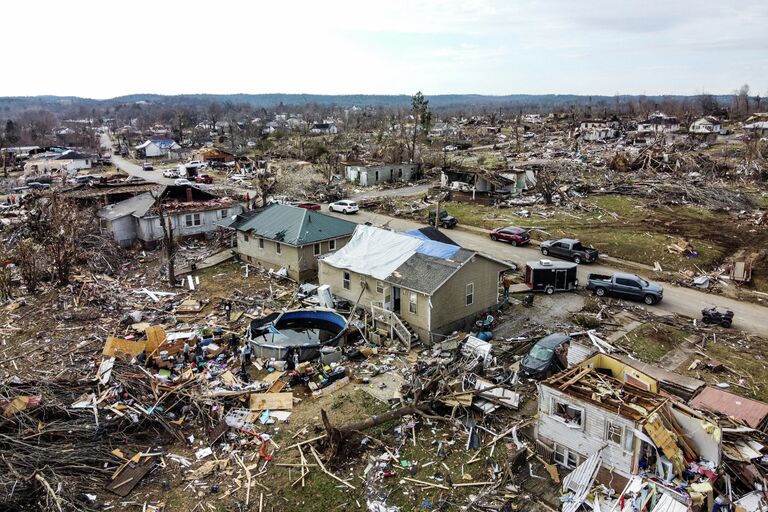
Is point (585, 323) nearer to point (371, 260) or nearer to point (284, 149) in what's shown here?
point (371, 260)

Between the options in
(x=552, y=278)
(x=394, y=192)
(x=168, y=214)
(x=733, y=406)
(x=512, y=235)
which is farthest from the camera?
(x=394, y=192)

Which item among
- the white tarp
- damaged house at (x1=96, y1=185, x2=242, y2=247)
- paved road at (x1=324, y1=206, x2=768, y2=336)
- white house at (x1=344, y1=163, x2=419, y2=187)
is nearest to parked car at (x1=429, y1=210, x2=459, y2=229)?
paved road at (x1=324, y1=206, x2=768, y2=336)

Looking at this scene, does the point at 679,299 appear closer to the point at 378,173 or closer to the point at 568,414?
the point at 568,414

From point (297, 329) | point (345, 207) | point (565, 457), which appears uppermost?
point (345, 207)

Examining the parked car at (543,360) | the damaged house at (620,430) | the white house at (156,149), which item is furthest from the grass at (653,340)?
the white house at (156,149)

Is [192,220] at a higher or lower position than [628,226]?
higher

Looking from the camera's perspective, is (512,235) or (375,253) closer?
(375,253)

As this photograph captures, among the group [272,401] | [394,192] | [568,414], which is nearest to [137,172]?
[394,192]

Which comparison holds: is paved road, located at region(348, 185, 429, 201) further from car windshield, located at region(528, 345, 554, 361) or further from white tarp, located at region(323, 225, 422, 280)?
car windshield, located at region(528, 345, 554, 361)
